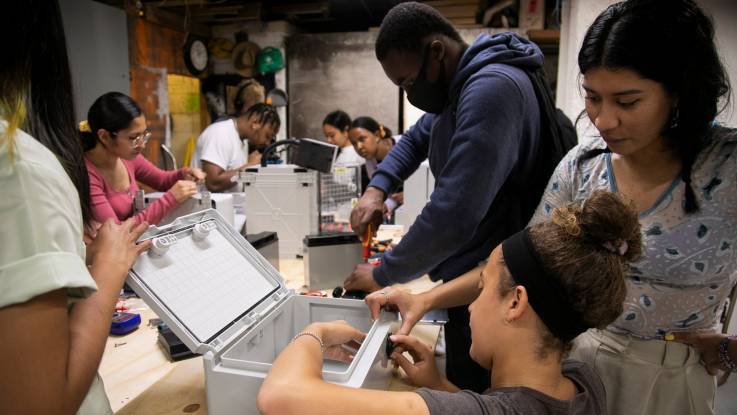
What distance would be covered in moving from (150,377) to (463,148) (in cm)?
90

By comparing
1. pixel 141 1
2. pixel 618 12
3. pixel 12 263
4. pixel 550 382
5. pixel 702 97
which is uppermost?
pixel 141 1

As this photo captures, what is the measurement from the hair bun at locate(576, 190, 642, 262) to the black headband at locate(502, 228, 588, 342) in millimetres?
91

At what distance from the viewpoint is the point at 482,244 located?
1.22m

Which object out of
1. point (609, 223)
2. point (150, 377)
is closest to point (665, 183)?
point (609, 223)

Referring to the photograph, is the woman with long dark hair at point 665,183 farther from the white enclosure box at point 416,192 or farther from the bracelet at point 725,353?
the white enclosure box at point 416,192

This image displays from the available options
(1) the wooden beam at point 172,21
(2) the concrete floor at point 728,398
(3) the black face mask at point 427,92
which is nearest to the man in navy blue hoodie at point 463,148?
(3) the black face mask at point 427,92

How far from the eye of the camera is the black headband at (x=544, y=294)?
30.5 inches

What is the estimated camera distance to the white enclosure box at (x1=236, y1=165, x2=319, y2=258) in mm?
2074

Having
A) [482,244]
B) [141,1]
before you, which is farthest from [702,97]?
[141,1]

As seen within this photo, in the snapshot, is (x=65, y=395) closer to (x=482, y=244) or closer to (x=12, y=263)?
(x=12, y=263)

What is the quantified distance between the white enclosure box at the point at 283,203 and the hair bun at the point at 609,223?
1416 millimetres

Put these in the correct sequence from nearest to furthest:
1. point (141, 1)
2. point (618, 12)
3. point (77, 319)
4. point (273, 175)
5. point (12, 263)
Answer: point (12, 263)
point (77, 319)
point (618, 12)
point (273, 175)
point (141, 1)

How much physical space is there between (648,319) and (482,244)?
0.40 m

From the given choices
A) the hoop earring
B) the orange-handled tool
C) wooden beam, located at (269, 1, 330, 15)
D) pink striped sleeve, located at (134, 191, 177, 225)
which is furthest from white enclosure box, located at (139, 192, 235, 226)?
wooden beam, located at (269, 1, 330, 15)
